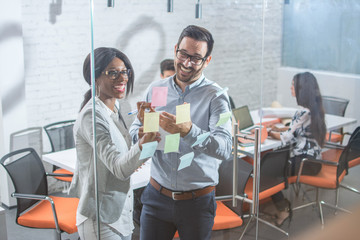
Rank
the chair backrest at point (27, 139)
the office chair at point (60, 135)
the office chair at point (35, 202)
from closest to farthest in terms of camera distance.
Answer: the office chair at point (35, 202) < the office chair at point (60, 135) < the chair backrest at point (27, 139)

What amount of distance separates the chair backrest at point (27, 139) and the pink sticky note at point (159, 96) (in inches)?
98.5

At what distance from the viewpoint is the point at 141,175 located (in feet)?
6.52

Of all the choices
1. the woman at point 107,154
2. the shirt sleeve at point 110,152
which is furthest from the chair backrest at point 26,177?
→ the shirt sleeve at point 110,152

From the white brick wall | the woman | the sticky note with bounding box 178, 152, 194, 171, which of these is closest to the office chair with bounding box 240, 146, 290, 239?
the white brick wall

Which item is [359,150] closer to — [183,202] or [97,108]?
[183,202]

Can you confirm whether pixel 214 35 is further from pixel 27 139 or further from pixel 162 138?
pixel 27 139

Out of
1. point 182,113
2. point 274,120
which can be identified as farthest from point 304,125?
point 182,113

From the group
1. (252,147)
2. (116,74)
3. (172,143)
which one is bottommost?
(252,147)

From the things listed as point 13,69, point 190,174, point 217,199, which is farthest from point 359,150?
point 13,69

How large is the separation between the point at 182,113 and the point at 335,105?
1.15 m

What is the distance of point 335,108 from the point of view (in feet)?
8.68

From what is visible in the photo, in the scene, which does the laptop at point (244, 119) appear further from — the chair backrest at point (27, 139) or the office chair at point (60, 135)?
the chair backrest at point (27, 139)

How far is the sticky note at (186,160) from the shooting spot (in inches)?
79.2

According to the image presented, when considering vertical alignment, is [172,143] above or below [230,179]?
above
